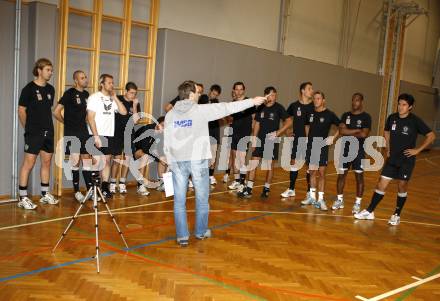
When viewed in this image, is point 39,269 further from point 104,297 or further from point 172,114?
point 172,114

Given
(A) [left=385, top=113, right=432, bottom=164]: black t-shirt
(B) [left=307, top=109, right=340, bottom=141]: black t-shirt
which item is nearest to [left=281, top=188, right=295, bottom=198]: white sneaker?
(B) [left=307, top=109, right=340, bottom=141]: black t-shirt

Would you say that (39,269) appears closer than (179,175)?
Yes

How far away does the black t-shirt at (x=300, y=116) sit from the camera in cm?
760

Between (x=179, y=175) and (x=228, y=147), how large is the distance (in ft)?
13.1

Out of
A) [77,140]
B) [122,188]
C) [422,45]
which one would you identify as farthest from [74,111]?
[422,45]

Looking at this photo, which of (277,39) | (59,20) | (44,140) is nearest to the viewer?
(44,140)

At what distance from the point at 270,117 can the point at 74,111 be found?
311cm

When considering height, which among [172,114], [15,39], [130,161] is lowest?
[130,161]

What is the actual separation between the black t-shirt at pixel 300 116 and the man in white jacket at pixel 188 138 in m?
2.75

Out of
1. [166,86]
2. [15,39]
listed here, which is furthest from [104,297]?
[166,86]

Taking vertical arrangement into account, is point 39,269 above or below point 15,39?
below

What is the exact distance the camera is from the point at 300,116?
7660 mm

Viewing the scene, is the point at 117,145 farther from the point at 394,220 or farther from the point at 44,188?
the point at 394,220

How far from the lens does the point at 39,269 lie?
4.28m
